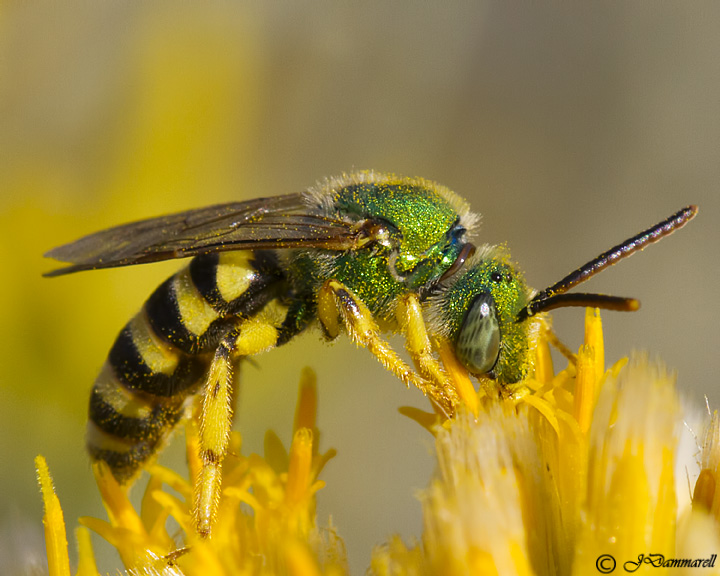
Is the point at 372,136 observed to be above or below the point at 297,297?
above

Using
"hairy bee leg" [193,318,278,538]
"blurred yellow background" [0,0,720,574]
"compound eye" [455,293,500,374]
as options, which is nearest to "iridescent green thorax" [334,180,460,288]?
"compound eye" [455,293,500,374]

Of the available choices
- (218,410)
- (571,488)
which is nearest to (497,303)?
(571,488)

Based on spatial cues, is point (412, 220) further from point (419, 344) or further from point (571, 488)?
point (571, 488)

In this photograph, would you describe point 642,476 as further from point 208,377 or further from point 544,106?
point 544,106

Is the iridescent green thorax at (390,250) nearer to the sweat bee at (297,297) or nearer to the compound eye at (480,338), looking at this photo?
the sweat bee at (297,297)

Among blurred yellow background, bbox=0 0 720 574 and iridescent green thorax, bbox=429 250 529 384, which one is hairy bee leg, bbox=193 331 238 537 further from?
blurred yellow background, bbox=0 0 720 574

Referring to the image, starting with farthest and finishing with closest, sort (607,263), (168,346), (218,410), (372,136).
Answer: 1. (372,136)
2. (168,346)
3. (218,410)
4. (607,263)

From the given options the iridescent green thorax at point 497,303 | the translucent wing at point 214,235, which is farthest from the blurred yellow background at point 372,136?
the iridescent green thorax at point 497,303
